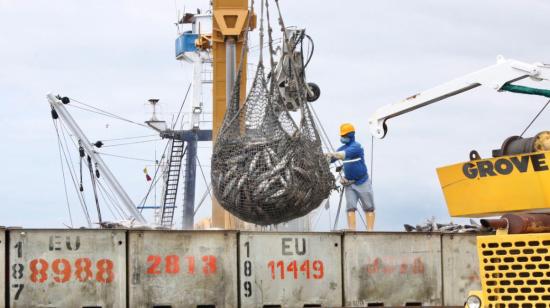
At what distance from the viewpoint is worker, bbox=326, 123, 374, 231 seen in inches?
580

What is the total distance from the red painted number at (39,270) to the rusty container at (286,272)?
205 centimetres

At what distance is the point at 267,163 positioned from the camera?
42.4ft

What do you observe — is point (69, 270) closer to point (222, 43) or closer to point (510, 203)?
point (510, 203)

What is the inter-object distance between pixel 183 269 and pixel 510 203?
3.76m

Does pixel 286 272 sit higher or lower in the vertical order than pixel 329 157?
lower

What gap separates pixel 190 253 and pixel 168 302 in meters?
0.58

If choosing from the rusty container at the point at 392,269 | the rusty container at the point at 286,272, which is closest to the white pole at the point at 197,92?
the rusty container at the point at 392,269

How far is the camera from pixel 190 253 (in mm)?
11516

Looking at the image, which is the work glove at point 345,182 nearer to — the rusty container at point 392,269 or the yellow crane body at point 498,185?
the rusty container at point 392,269

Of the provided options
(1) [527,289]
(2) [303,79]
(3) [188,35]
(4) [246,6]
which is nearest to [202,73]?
(3) [188,35]

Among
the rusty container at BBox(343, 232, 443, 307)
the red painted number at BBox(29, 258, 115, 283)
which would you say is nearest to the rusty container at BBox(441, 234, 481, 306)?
the rusty container at BBox(343, 232, 443, 307)

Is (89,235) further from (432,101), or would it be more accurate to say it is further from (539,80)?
(539,80)

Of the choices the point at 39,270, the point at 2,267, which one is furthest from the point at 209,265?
the point at 2,267

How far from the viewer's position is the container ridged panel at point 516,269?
313 inches
